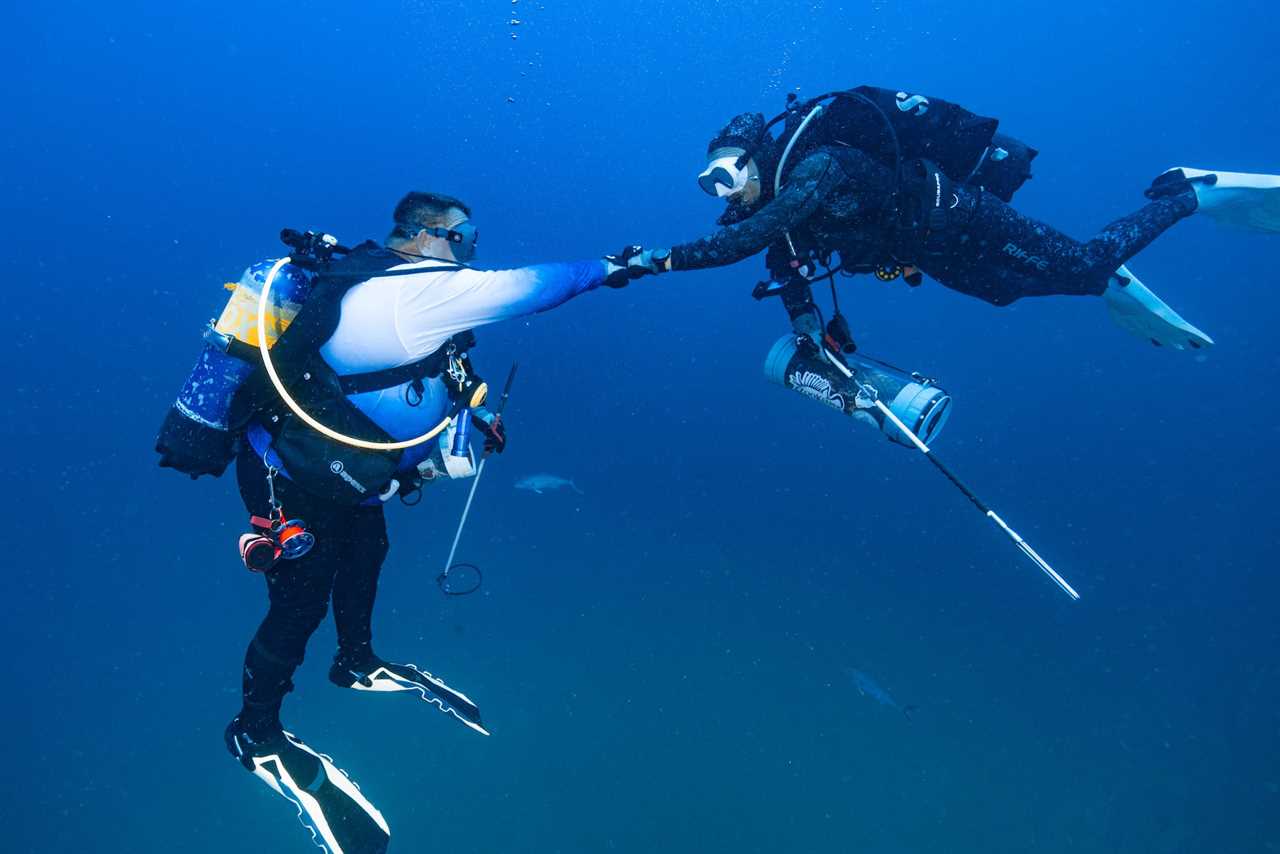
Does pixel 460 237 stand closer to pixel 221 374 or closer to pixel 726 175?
pixel 221 374

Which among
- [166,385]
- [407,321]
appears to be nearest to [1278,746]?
[407,321]

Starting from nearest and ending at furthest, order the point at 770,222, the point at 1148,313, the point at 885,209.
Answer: the point at 770,222 < the point at 885,209 < the point at 1148,313

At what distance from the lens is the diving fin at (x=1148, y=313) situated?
531 centimetres

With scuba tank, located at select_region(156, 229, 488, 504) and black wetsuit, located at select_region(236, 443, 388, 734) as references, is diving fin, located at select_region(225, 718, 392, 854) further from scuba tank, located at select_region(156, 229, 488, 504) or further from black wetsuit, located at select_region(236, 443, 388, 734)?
scuba tank, located at select_region(156, 229, 488, 504)

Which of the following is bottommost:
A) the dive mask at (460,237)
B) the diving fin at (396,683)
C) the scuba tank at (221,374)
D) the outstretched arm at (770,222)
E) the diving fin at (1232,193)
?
the diving fin at (396,683)

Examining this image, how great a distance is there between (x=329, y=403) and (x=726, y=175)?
2679 mm

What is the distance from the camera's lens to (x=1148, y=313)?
5426mm

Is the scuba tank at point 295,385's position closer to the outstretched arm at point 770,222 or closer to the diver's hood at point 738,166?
the outstretched arm at point 770,222

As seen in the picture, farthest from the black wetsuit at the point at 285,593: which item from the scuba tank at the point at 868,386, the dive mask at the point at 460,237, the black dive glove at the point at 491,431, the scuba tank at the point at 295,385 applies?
the scuba tank at the point at 868,386

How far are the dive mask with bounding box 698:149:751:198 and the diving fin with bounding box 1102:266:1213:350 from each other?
10.9 ft

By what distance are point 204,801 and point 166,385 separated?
634 inches

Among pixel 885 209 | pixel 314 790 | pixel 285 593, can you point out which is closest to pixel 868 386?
pixel 885 209

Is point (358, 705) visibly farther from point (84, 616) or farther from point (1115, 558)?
point (1115, 558)

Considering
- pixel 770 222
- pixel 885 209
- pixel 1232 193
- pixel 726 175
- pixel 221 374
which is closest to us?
pixel 221 374
